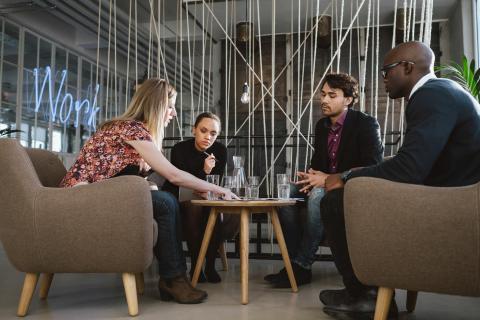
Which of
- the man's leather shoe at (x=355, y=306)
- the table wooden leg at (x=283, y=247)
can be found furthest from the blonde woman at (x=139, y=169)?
the man's leather shoe at (x=355, y=306)

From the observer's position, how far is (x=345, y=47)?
264 inches

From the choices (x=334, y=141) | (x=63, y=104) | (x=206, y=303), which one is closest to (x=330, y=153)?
(x=334, y=141)

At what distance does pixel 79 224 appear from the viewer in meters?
1.74

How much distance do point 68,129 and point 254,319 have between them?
6.81 m

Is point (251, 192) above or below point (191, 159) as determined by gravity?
below

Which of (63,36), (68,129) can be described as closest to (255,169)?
(68,129)

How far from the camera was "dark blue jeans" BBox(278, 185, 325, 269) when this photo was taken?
2.39 meters

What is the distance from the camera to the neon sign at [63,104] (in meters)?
6.93

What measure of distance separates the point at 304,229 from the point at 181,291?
83cm

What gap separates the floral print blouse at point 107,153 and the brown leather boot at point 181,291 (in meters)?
0.55

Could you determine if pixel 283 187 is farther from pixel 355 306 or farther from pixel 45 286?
pixel 45 286

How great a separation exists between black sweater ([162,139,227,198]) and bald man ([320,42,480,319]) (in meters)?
1.22

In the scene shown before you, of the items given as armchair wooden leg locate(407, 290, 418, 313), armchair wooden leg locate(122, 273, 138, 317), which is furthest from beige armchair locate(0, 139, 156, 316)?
armchair wooden leg locate(407, 290, 418, 313)

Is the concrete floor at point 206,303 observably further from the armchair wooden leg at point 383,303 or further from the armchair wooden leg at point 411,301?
the armchair wooden leg at point 383,303
